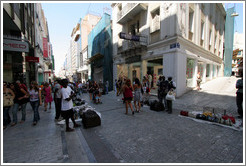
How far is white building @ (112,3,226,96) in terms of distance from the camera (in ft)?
29.8

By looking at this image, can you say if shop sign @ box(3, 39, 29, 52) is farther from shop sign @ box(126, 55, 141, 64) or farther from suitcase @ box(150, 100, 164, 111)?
shop sign @ box(126, 55, 141, 64)

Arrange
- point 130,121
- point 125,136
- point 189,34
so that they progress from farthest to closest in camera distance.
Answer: point 189,34, point 130,121, point 125,136

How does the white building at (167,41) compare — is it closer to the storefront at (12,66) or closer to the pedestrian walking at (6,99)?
the pedestrian walking at (6,99)

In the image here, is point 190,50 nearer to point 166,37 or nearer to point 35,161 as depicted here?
point 166,37

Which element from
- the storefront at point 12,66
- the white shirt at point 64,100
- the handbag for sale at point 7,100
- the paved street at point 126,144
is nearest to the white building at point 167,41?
the paved street at point 126,144

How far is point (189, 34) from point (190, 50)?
1.46m

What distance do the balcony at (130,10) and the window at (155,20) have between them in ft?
3.74

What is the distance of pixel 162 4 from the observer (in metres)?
9.83

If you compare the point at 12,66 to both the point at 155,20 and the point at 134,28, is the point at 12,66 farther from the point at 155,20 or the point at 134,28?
the point at 155,20

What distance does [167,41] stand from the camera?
9.44m

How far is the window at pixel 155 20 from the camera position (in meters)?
10.4

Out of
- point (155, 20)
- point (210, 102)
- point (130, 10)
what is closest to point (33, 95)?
point (210, 102)

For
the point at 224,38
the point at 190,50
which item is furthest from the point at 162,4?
the point at 224,38

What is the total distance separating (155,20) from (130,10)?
11.4 ft
